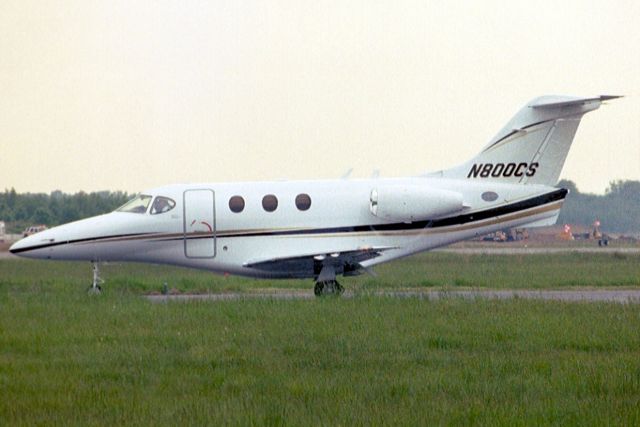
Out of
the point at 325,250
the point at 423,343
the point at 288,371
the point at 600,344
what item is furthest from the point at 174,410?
the point at 325,250

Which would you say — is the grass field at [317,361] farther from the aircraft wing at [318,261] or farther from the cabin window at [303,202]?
the cabin window at [303,202]

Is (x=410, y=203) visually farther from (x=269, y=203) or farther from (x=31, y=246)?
(x=31, y=246)

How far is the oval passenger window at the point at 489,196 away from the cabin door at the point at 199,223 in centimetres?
598

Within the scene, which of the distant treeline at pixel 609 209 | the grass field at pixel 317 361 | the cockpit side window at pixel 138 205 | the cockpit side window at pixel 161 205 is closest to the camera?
the grass field at pixel 317 361

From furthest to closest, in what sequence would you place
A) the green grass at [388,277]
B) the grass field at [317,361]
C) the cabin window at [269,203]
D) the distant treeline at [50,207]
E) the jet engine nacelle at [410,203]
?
the distant treeline at [50,207]
the green grass at [388,277]
the cabin window at [269,203]
the jet engine nacelle at [410,203]
the grass field at [317,361]

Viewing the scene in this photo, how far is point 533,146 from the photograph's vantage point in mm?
23047

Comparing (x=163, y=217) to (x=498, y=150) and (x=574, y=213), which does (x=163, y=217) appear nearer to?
(x=498, y=150)

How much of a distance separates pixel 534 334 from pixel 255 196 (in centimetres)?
926

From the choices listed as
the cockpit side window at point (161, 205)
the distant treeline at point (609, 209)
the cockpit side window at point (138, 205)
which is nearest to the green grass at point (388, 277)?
the cockpit side window at point (138, 205)

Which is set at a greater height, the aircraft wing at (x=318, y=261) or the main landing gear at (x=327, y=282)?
the aircraft wing at (x=318, y=261)

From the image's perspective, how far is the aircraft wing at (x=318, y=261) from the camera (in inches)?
859

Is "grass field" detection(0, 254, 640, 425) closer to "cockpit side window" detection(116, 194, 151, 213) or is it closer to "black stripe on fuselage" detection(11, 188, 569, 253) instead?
"black stripe on fuselage" detection(11, 188, 569, 253)

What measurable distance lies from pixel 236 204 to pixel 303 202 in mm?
1467

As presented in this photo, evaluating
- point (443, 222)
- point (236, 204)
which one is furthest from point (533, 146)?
point (236, 204)
